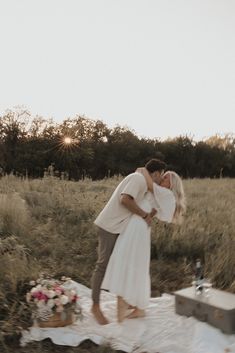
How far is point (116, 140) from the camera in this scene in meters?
33.0

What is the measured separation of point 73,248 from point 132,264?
3118mm

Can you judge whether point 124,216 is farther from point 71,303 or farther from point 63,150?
point 63,150

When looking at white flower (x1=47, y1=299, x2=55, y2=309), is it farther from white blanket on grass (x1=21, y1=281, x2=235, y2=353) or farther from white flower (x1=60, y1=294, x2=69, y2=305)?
white blanket on grass (x1=21, y1=281, x2=235, y2=353)

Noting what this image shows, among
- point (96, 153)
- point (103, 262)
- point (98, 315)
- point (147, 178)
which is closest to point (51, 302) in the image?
point (98, 315)

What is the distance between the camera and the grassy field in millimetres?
5074

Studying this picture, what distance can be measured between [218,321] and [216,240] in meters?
3.21

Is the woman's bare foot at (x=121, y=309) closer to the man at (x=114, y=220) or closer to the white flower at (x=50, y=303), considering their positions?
the man at (x=114, y=220)

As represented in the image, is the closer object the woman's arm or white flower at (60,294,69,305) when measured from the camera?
white flower at (60,294,69,305)

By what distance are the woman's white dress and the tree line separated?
23.7m

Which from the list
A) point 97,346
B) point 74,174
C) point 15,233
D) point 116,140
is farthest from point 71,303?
point 116,140

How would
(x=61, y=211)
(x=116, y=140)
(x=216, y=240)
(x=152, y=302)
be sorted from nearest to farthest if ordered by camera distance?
(x=152, y=302) → (x=216, y=240) → (x=61, y=211) → (x=116, y=140)

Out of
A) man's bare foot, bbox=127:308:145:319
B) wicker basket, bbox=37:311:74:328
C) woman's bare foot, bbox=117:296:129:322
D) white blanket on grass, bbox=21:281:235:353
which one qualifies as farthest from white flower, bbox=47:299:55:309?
man's bare foot, bbox=127:308:145:319

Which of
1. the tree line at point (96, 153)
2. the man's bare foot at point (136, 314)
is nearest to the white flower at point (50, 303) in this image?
the man's bare foot at point (136, 314)

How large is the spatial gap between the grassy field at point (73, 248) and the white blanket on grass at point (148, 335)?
119 millimetres
